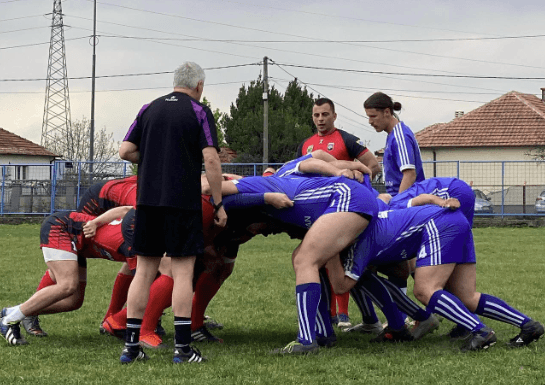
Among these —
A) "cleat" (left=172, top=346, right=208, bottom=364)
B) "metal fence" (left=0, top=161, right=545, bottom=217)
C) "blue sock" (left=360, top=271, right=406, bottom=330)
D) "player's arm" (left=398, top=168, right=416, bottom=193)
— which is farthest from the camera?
"metal fence" (left=0, top=161, right=545, bottom=217)

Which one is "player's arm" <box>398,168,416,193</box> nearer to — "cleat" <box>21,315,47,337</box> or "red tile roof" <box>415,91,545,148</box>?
"cleat" <box>21,315,47,337</box>

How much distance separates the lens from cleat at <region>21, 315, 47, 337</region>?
698 centimetres

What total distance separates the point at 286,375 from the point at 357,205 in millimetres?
1511

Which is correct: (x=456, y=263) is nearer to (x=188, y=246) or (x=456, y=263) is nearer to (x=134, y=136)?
(x=188, y=246)

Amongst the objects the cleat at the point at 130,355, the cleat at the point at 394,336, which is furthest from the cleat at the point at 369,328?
the cleat at the point at 130,355

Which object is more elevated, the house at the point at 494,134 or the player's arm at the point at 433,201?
the house at the point at 494,134

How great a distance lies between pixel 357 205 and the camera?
19.6ft

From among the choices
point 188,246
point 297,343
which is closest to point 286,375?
point 297,343

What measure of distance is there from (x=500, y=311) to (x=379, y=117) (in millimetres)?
2160

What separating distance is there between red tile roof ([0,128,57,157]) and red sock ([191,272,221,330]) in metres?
44.4

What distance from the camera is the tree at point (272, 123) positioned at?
5175cm

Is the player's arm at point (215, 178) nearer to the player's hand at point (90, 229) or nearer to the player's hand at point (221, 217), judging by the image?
the player's hand at point (221, 217)

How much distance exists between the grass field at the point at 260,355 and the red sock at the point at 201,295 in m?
0.29

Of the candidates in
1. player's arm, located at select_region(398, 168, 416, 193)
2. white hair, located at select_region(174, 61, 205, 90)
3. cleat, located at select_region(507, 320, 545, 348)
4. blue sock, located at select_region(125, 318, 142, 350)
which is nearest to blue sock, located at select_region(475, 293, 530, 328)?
cleat, located at select_region(507, 320, 545, 348)
